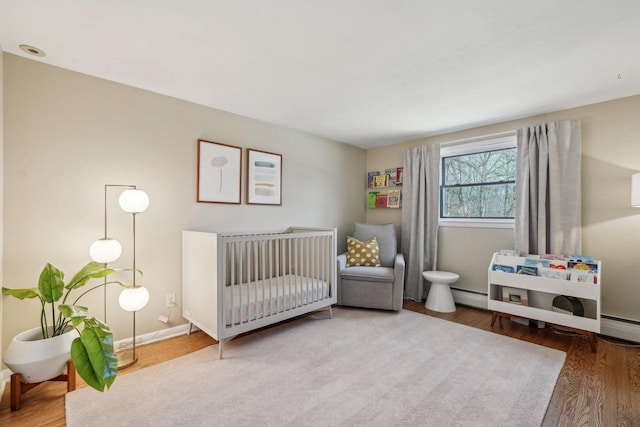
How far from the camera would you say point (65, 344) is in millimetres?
1657

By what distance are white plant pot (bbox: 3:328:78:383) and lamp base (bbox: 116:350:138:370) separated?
39cm

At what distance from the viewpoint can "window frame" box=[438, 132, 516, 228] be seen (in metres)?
3.15

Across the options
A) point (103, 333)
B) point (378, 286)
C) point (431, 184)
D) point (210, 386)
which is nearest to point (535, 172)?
point (431, 184)

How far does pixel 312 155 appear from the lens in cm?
372

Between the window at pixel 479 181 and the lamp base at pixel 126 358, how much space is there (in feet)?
11.7

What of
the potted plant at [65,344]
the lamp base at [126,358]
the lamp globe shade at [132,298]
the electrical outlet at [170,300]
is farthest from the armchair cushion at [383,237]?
the potted plant at [65,344]

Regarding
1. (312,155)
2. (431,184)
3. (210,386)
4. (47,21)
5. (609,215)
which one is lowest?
(210,386)

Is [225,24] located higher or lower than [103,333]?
higher

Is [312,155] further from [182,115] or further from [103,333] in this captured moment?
[103,333]

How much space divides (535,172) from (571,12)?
1809 millimetres

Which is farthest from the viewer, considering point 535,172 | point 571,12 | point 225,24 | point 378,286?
point 378,286

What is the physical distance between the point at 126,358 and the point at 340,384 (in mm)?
1639

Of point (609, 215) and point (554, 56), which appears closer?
point (554, 56)

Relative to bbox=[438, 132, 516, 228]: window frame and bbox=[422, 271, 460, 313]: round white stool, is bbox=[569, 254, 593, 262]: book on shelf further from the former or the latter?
bbox=[422, 271, 460, 313]: round white stool
